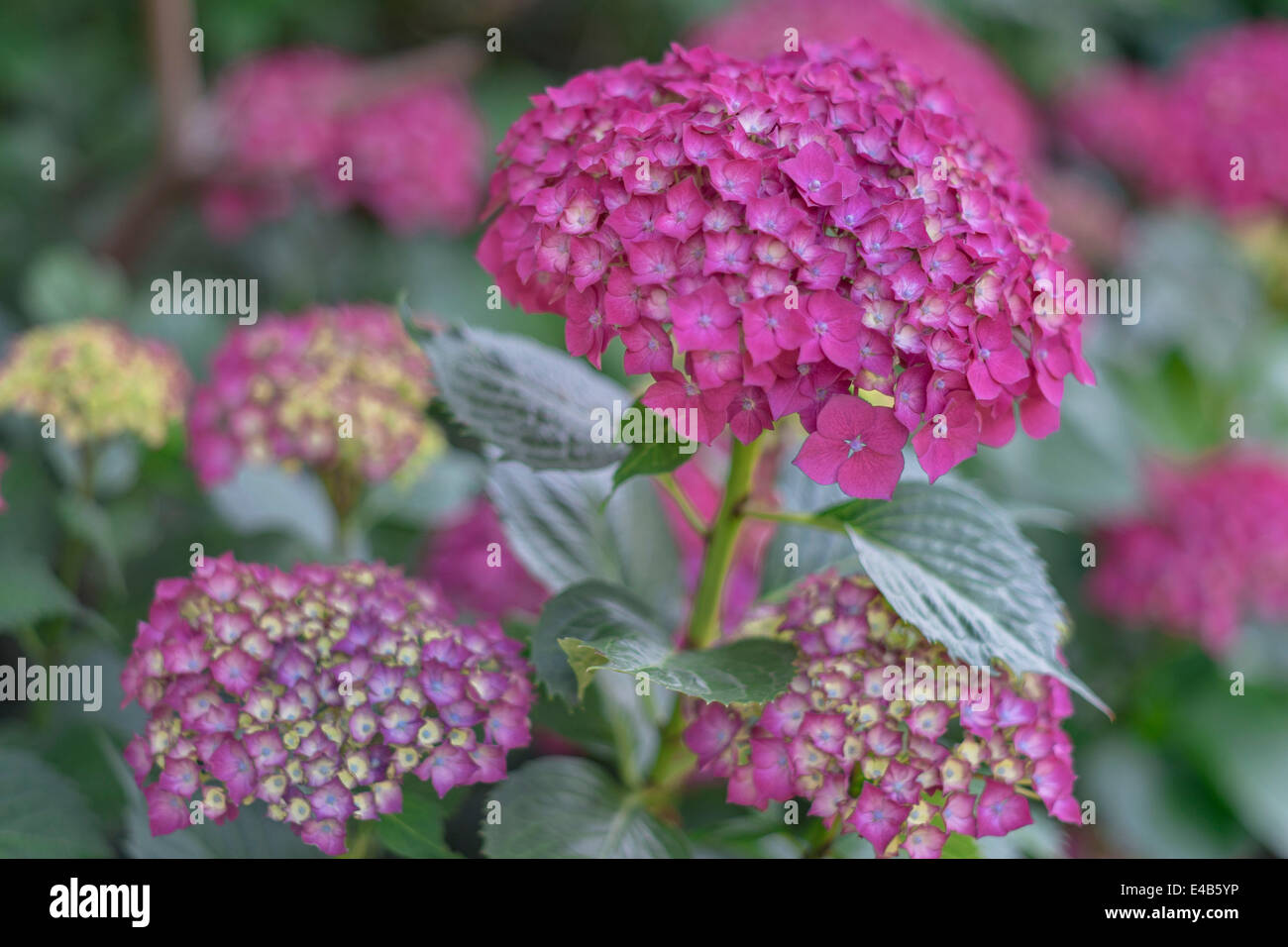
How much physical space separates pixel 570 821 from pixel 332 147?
1.13 meters

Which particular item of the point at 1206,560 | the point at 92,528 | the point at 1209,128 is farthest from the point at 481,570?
the point at 1209,128

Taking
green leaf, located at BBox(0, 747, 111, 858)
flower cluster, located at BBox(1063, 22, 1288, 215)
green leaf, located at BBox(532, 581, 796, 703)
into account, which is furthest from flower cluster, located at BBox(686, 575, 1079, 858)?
flower cluster, located at BBox(1063, 22, 1288, 215)

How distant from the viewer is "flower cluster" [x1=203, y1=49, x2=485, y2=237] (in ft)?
5.01

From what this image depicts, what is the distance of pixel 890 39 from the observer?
1712 mm

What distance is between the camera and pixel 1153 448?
1737 millimetres

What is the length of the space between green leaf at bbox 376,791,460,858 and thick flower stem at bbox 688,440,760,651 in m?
0.22

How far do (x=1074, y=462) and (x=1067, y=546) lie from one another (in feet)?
0.41

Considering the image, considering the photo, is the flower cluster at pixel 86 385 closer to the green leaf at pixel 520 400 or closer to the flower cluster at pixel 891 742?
the green leaf at pixel 520 400

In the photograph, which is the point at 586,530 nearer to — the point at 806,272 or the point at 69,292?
the point at 806,272

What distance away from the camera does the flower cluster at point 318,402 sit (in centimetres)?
98

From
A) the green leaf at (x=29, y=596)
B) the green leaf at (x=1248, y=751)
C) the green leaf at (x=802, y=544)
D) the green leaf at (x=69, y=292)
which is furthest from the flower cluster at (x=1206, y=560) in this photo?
the green leaf at (x=69, y=292)

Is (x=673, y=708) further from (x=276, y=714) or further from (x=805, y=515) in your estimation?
(x=276, y=714)

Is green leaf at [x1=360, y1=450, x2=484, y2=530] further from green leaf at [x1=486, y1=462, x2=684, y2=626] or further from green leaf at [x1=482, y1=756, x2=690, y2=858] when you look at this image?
green leaf at [x1=482, y1=756, x2=690, y2=858]

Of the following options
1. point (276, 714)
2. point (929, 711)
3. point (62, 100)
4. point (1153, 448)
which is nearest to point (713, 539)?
point (929, 711)
